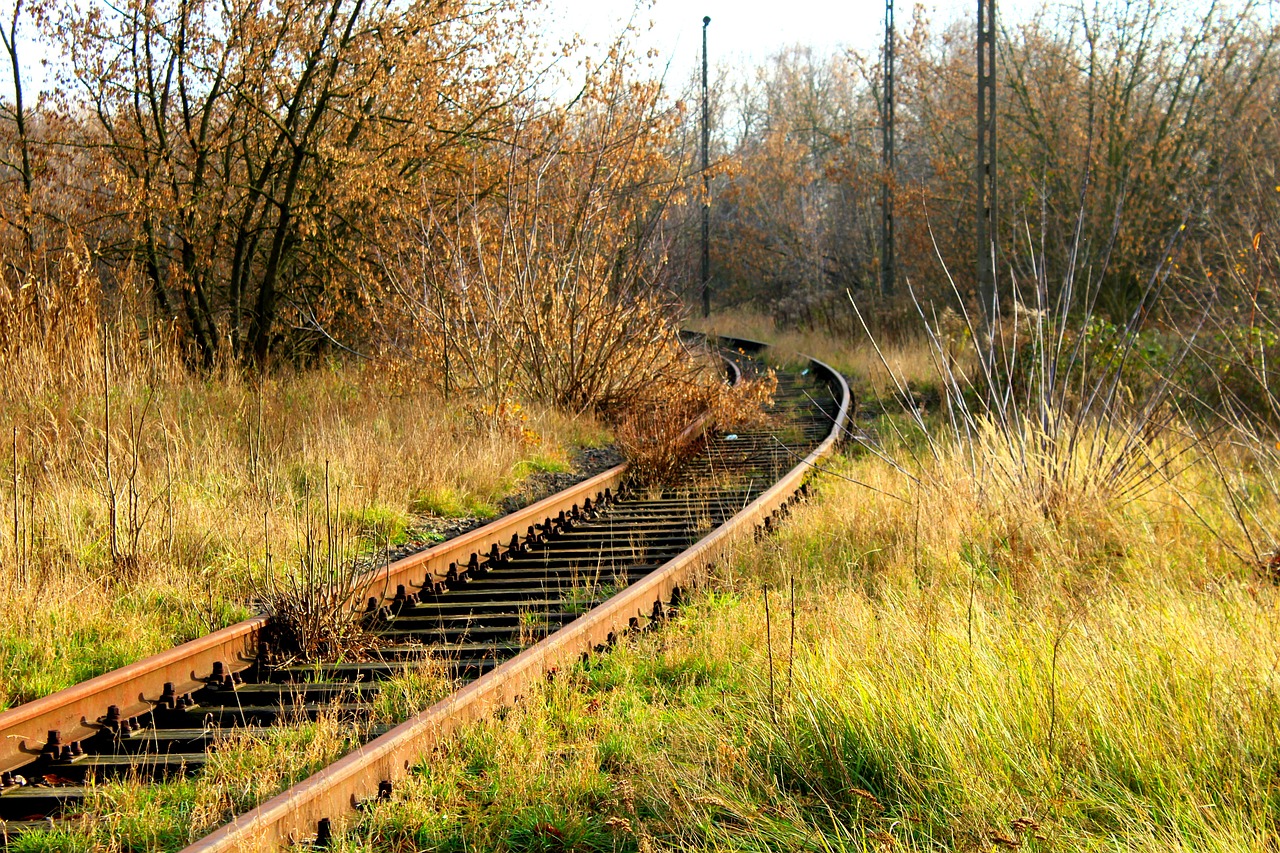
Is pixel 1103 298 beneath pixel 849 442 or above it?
above

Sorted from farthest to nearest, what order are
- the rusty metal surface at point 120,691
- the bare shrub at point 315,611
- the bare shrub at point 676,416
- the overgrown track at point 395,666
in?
the bare shrub at point 676,416 → the bare shrub at point 315,611 → the rusty metal surface at point 120,691 → the overgrown track at point 395,666

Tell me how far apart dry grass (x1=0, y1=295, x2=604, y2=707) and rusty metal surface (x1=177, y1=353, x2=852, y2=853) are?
1.61 m

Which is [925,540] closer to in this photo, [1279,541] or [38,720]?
[1279,541]

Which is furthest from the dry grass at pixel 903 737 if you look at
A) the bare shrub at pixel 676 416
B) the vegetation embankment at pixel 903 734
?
the bare shrub at pixel 676 416

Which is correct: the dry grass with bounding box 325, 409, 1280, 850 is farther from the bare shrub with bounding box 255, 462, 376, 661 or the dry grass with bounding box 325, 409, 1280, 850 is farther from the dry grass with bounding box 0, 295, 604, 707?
the dry grass with bounding box 0, 295, 604, 707

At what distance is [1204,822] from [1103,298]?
21707 millimetres

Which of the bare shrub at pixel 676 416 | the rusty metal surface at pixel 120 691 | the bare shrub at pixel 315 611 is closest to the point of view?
the rusty metal surface at pixel 120 691

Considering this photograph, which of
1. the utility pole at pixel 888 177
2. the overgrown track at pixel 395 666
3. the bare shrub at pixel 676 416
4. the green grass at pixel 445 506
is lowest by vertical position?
the overgrown track at pixel 395 666

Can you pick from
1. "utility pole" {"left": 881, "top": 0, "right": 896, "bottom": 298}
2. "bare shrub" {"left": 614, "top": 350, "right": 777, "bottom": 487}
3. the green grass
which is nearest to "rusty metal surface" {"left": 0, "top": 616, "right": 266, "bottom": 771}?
the green grass

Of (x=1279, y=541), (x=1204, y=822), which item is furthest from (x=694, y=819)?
(x=1279, y=541)

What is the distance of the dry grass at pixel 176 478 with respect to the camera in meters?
5.47

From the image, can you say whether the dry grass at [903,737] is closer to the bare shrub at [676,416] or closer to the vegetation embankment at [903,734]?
the vegetation embankment at [903,734]

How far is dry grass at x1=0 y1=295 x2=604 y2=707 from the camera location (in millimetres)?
5469

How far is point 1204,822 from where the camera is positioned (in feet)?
10.2
